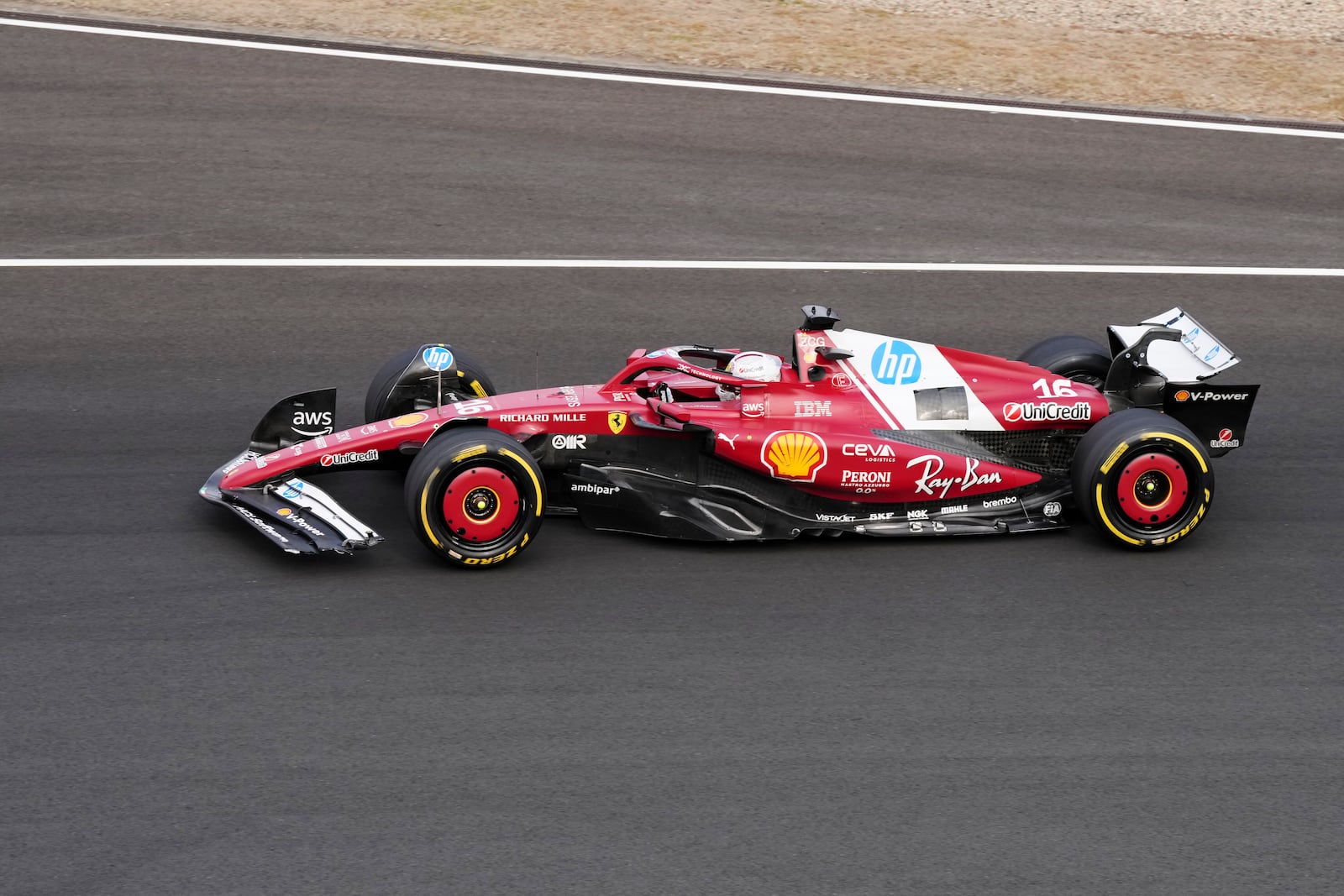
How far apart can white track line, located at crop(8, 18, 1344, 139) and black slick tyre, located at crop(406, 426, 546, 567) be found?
31.4 feet

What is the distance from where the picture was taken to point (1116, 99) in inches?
691

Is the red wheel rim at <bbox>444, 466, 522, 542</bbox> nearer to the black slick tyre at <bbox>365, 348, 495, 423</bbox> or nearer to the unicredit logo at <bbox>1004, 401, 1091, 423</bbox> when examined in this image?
the black slick tyre at <bbox>365, 348, 495, 423</bbox>

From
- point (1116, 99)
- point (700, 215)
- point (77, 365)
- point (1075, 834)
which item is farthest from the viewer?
point (1116, 99)

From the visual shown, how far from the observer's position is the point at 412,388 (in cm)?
960

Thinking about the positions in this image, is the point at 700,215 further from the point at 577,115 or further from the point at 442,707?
the point at 442,707

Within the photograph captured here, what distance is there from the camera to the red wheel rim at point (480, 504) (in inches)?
331

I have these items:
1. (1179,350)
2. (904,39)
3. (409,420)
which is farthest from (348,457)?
(904,39)

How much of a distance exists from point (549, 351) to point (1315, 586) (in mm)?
5487

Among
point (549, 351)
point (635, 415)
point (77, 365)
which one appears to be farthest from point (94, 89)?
point (635, 415)

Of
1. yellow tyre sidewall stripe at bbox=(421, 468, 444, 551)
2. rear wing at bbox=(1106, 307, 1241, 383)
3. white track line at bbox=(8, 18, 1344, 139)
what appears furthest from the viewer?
white track line at bbox=(8, 18, 1344, 139)

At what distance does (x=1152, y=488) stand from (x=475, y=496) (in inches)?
146

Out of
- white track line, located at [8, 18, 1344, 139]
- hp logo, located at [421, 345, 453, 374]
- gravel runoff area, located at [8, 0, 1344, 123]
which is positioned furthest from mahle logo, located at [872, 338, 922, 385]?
gravel runoff area, located at [8, 0, 1344, 123]

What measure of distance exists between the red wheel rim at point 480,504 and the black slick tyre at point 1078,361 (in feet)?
11.5

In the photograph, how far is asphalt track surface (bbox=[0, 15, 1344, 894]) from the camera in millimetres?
6582
